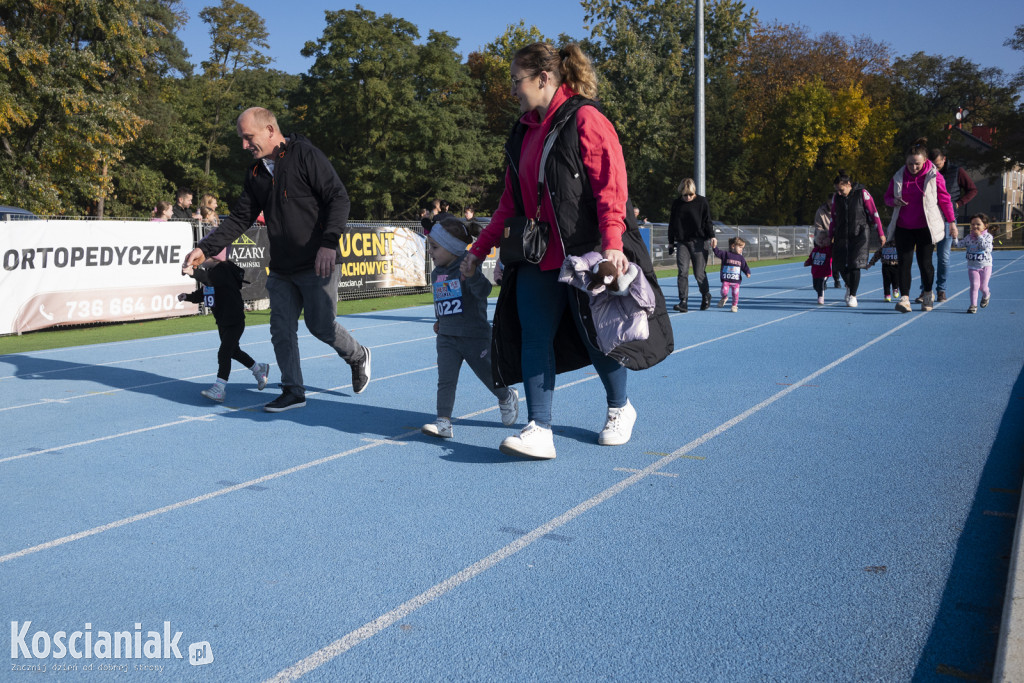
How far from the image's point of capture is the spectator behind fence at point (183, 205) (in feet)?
42.6

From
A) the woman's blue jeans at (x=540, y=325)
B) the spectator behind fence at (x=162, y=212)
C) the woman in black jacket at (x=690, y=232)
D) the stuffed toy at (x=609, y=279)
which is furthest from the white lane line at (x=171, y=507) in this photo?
the spectator behind fence at (x=162, y=212)

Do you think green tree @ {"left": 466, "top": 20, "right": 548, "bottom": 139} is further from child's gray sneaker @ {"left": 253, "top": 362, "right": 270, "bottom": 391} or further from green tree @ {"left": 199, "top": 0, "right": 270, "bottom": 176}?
child's gray sneaker @ {"left": 253, "top": 362, "right": 270, "bottom": 391}

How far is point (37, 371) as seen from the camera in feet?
29.4

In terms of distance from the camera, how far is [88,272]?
42.1 ft

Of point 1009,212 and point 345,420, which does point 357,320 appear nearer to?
point 345,420

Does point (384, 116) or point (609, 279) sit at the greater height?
point (384, 116)

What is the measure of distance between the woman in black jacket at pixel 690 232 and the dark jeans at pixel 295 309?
26.2 feet

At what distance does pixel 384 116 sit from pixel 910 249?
44950mm

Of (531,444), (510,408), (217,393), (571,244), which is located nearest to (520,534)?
(531,444)

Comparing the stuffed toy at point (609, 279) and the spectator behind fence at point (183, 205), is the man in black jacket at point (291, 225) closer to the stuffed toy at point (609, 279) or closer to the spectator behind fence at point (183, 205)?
the stuffed toy at point (609, 279)

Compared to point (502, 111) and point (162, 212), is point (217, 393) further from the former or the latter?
point (502, 111)

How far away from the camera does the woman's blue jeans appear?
187 inches

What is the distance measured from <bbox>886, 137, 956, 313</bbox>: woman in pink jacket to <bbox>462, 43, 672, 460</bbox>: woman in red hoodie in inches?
335

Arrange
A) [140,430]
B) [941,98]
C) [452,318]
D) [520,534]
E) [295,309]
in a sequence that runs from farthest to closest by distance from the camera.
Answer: [941,98] → [295,309] → [140,430] → [452,318] → [520,534]
